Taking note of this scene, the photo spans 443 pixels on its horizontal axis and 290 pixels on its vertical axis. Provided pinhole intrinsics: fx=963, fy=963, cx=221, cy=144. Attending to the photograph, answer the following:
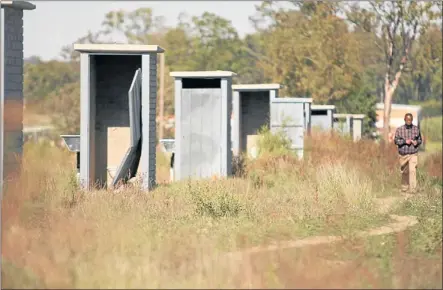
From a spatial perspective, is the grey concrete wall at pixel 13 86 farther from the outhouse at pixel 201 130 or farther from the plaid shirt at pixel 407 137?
the plaid shirt at pixel 407 137

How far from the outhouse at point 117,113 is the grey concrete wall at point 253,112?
28.0ft

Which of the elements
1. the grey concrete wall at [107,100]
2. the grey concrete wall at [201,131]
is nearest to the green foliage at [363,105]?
the grey concrete wall at [201,131]

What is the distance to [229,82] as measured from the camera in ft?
66.1

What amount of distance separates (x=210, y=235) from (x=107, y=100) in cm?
740

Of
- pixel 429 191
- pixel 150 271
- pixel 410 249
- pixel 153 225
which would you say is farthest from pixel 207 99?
pixel 150 271

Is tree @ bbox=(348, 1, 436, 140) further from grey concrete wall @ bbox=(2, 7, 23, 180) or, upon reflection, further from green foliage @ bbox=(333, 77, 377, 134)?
grey concrete wall @ bbox=(2, 7, 23, 180)

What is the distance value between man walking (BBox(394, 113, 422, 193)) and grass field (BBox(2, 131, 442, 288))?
64 centimetres

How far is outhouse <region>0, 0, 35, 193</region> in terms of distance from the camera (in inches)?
561

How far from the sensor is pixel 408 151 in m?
17.9

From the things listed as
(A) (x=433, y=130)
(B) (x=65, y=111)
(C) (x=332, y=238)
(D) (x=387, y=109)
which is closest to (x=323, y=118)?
(D) (x=387, y=109)

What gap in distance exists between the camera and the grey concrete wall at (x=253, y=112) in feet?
86.6

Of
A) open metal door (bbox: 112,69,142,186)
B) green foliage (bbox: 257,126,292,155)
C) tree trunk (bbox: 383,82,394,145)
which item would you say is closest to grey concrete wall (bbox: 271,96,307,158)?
green foliage (bbox: 257,126,292,155)

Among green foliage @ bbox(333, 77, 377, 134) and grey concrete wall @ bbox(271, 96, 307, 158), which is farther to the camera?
green foliage @ bbox(333, 77, 377, 134)

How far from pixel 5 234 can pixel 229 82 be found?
34.9ft
